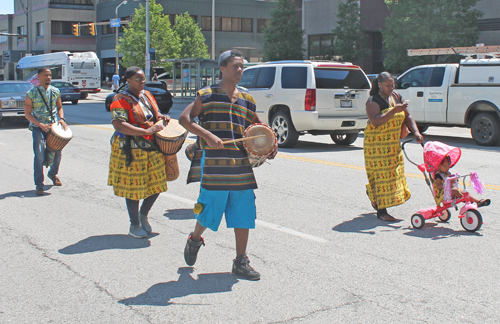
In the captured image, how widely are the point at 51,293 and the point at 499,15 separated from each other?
34.6m

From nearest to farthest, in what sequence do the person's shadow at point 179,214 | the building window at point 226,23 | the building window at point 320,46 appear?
1. the person's shadow at point 179,214
2. the building window at point 320,46
3. the building window at point 226,23

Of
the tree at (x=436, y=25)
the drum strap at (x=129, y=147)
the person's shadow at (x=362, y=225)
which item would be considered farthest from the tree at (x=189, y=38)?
the drum strap at (x=129, y=147)

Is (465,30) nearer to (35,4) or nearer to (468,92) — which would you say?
(468,92)

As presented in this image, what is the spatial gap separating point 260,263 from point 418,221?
2031mm

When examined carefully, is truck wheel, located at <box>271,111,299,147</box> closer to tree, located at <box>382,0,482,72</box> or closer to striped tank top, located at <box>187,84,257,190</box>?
striped tank top, located at <box>187,84,257,190</box>

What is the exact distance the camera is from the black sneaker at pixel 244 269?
482 cm

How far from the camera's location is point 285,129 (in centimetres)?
1379

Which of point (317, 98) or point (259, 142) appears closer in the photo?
point (259, 142)

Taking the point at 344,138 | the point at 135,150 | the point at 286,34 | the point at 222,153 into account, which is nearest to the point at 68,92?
the point at 286,34

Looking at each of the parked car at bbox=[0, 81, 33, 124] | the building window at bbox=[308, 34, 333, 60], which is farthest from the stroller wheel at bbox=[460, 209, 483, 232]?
the building window at bbox=[308, 34, 333, 60]

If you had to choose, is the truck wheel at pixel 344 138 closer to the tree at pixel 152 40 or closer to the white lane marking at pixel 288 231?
the white lane marking at pixel 288 231

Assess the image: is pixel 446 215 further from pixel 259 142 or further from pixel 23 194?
pixel 23 194

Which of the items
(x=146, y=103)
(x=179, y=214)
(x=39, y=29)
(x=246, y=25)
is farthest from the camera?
(x=39, y=29)

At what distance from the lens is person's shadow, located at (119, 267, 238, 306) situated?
4418 millimetres
